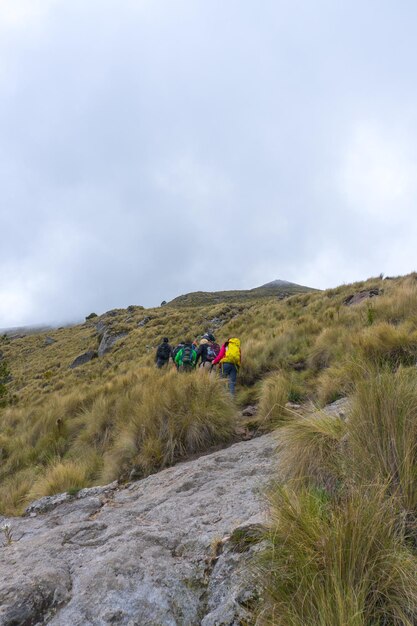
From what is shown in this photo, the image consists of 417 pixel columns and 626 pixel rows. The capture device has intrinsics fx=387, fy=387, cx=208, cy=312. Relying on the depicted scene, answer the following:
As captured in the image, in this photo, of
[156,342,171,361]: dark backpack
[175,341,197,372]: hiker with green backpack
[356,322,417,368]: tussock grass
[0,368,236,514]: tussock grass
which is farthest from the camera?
[156,342,171,361]: dark backpack

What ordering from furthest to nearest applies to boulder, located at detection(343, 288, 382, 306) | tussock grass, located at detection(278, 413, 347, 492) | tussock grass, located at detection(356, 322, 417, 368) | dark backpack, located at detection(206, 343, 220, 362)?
boulder, located at detection(343, 288, 382, 306), dark backpack, located at detection(206, 343, 220, 362), tussock grass, located at detection(356, 322, 417, 368), tussock grass, located at detection(278, 413, 347, 492)

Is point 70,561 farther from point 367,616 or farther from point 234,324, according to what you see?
point 234,324

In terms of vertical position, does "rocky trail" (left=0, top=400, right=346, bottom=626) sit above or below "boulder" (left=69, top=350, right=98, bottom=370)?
below

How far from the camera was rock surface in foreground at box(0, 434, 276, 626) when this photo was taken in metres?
2.44

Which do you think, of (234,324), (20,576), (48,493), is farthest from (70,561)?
(234,324)

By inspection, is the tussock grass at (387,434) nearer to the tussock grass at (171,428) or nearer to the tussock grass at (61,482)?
the tussock grass at (171,428)

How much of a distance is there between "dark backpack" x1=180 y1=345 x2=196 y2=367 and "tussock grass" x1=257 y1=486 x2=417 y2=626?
1034 centimetres

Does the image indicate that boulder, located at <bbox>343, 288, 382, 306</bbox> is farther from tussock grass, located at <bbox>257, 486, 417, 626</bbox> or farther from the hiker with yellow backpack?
tussock grass, located at <bbox>257, 486, 417, 626</bbox>

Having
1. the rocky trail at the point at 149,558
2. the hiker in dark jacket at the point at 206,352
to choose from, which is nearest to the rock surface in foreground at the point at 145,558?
the rocky trail at the point at 149,558

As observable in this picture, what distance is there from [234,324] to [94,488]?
1662 cm

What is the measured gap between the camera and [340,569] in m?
1.89

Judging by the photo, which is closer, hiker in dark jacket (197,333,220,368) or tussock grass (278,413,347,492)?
tussock grass (278,413,347,492)

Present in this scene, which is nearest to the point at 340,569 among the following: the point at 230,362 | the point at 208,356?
the point at 230,362

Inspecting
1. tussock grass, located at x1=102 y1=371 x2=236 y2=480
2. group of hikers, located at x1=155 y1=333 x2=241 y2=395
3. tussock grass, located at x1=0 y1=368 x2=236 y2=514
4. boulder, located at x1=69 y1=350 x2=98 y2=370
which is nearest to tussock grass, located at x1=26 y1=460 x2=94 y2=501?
tussock grass, located at x1=0 y1=368 x2=236 y2=514
